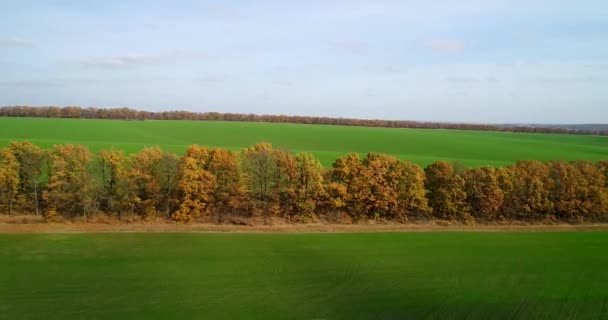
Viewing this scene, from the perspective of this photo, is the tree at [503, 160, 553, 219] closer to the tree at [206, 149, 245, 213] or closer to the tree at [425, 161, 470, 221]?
the tree at [425, 161, 470, 221]

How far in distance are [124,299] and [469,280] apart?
15058 mm

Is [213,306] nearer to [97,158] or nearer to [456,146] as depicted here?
A: [97,158]

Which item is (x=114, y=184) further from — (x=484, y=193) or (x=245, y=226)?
(x=484, y=193)

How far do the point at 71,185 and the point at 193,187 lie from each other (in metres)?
8.82

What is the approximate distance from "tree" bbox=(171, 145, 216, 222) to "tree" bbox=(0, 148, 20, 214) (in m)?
12.3

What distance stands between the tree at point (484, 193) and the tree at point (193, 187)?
2071cm

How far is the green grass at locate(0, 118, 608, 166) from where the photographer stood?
60.0m

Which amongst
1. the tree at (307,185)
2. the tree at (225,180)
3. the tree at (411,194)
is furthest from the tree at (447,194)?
the tree at (225,180)

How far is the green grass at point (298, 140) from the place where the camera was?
60.0 m

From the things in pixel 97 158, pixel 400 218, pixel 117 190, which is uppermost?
pixel 97 158

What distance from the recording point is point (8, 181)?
33.4m

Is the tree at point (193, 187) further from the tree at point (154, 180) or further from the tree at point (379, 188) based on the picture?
the tree at point (379, 188)

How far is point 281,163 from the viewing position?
117 ft

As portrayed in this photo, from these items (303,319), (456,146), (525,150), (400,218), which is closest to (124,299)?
(303,319)
